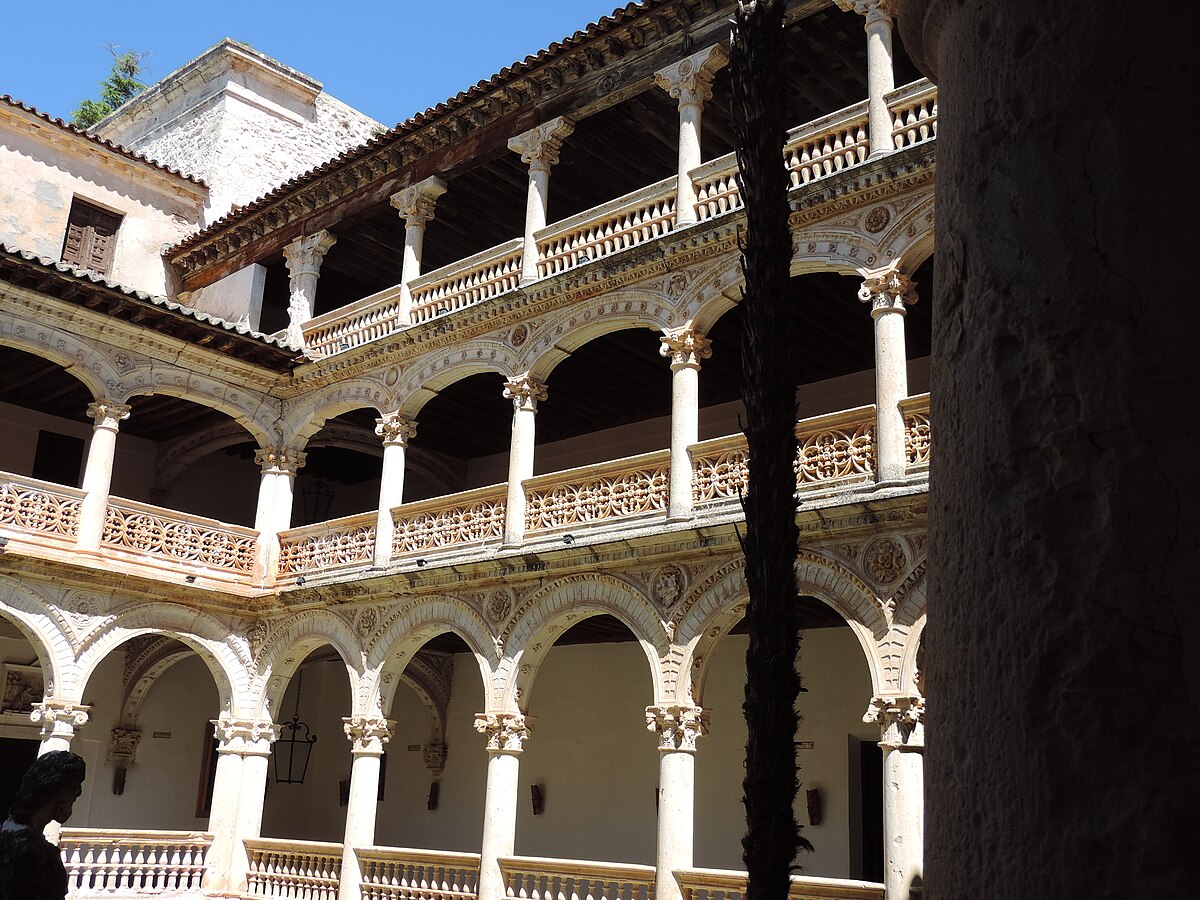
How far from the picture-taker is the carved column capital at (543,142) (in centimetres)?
1399

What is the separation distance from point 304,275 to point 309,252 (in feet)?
1.10

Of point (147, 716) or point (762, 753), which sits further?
point (147, 716)

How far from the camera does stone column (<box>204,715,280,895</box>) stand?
14422 mm

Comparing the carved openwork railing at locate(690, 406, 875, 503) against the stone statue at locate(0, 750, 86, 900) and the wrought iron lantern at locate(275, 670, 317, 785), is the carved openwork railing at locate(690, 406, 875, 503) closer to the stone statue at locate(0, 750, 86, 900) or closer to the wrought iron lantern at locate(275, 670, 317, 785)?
the stone statue at locate(0, 750, 86, 900)

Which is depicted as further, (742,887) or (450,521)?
(450,521)

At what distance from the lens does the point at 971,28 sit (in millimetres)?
1623

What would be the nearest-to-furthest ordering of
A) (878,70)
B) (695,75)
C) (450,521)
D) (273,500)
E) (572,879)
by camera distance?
(878,70), (572,879), (695,75), (450,521), (273,500)

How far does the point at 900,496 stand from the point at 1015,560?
880 centimetres

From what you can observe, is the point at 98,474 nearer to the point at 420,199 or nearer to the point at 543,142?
the point at 420,199

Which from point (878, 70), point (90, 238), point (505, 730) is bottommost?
point (505, 730)

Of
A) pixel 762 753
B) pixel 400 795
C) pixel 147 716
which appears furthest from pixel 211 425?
pixel 762 753

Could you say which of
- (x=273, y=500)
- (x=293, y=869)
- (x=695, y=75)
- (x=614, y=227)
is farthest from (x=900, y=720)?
(x=273, y=500)

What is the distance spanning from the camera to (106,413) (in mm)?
14602

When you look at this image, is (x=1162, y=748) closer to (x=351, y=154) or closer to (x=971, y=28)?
(x=971, y=28)
